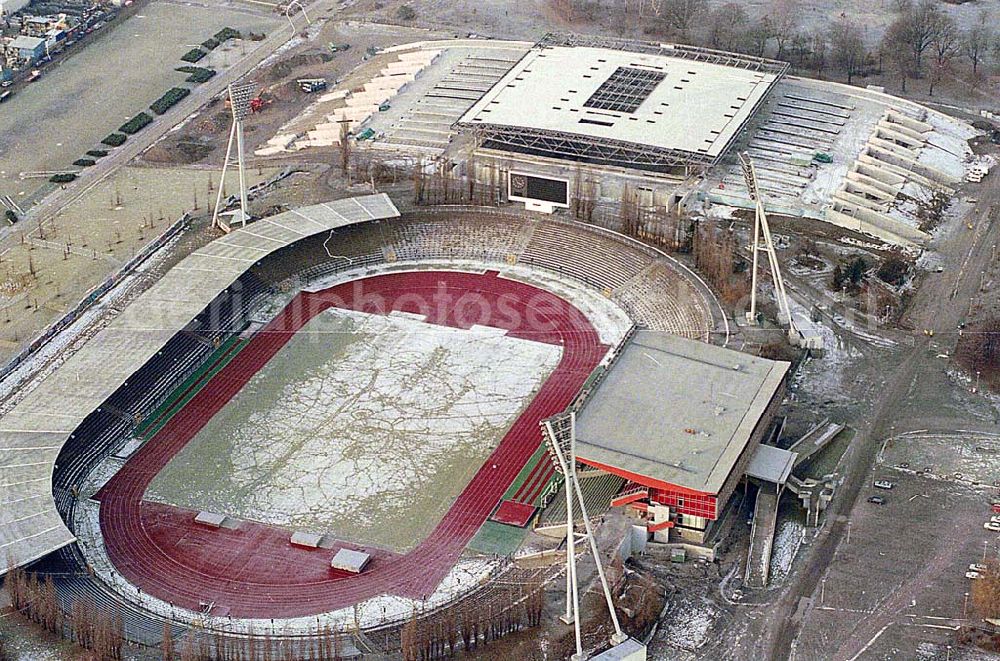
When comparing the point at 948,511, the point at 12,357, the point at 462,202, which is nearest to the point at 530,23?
the point at 462,202

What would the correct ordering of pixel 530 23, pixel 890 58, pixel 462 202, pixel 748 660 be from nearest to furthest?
1. pixel 748 660
2. pixel 462 202
3. pixel 890 58
4. pixel 530 23

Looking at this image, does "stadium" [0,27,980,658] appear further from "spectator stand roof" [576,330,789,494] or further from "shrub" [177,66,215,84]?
"shrub" [177,66,215,84]

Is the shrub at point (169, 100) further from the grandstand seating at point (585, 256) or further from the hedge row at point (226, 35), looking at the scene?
the grandstand seating at point (585, 256)

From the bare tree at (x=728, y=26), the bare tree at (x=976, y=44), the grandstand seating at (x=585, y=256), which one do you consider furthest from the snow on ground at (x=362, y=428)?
the bare tree at (x=976, y=44)

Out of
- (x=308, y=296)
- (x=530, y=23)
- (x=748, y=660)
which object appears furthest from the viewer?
(x=530, y=23)

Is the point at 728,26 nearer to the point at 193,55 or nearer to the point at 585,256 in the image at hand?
the point at 585,256

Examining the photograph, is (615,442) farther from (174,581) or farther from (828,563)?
(174,581)

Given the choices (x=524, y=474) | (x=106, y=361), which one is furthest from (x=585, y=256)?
(x=106, y=361)
